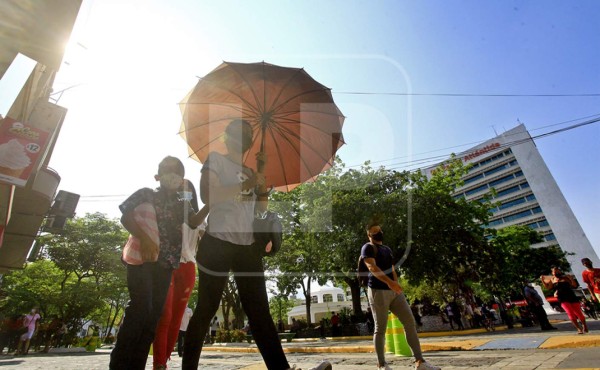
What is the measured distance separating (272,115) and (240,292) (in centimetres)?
195

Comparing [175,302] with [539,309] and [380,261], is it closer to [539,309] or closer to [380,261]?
[380,261]

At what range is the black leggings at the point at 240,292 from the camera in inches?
85.0

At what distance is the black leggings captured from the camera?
2160 mm

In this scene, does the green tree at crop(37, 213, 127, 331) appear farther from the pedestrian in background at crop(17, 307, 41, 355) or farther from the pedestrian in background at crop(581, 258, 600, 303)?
the pedestrian in background at crop(581, 258, 600, 303)

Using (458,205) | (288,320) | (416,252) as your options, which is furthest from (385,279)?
(288,320)

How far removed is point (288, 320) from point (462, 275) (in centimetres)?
6152

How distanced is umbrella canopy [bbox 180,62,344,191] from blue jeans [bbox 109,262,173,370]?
1.43 m

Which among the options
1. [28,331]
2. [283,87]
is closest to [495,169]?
[28,331]

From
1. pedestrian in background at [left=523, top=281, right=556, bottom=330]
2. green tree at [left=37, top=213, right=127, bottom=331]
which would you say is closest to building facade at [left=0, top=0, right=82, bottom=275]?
pedestrian in background at [left=523, top=281, right=556, bottom=330]

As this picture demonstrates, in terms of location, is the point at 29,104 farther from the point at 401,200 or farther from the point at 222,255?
the point at 401,200

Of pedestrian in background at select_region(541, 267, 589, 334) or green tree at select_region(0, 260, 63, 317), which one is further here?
green tree at select_region(0, 260, 63, 317)

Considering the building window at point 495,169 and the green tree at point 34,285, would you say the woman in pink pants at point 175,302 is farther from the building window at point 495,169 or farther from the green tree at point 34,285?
the building window at point 495,169

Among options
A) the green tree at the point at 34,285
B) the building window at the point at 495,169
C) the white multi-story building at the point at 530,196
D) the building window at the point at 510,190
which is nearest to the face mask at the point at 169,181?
the green tree at the point at 34,285

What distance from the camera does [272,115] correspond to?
3.54m
